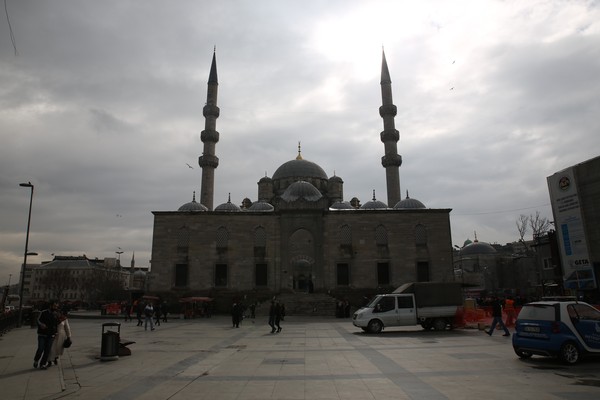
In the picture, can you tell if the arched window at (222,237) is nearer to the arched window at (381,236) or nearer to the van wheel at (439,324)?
the arched window at (381,236)

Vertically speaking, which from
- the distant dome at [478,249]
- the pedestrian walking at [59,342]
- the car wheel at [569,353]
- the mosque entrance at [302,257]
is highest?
the distant dome at [478,249]

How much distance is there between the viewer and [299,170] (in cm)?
5297

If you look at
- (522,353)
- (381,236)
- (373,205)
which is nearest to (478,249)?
(373,205)

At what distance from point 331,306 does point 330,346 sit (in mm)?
18775

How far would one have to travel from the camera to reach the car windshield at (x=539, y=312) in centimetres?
1012

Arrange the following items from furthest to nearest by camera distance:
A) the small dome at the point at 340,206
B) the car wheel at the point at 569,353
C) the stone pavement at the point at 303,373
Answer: the small dome at the point at 340,206 → the car wheel at the point at 569,353 → the stone pavement at the point at 303,373

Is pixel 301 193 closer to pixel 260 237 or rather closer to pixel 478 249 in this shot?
pixel 260 237

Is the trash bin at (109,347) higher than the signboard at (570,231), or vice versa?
the signboard at (570,231)

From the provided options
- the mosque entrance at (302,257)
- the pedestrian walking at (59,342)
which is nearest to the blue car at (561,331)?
the pedestrian walking at (59,342)

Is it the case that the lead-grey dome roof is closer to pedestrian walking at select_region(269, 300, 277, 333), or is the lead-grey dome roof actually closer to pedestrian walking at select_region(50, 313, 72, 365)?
pedestrian walking at select_region(269, 300, 277, 333)

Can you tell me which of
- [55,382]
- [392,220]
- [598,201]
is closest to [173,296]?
[392,220]

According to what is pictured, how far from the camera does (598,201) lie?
26.0 m

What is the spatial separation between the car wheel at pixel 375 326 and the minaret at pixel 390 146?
28459 mm

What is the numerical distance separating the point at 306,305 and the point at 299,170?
77.7 feet
